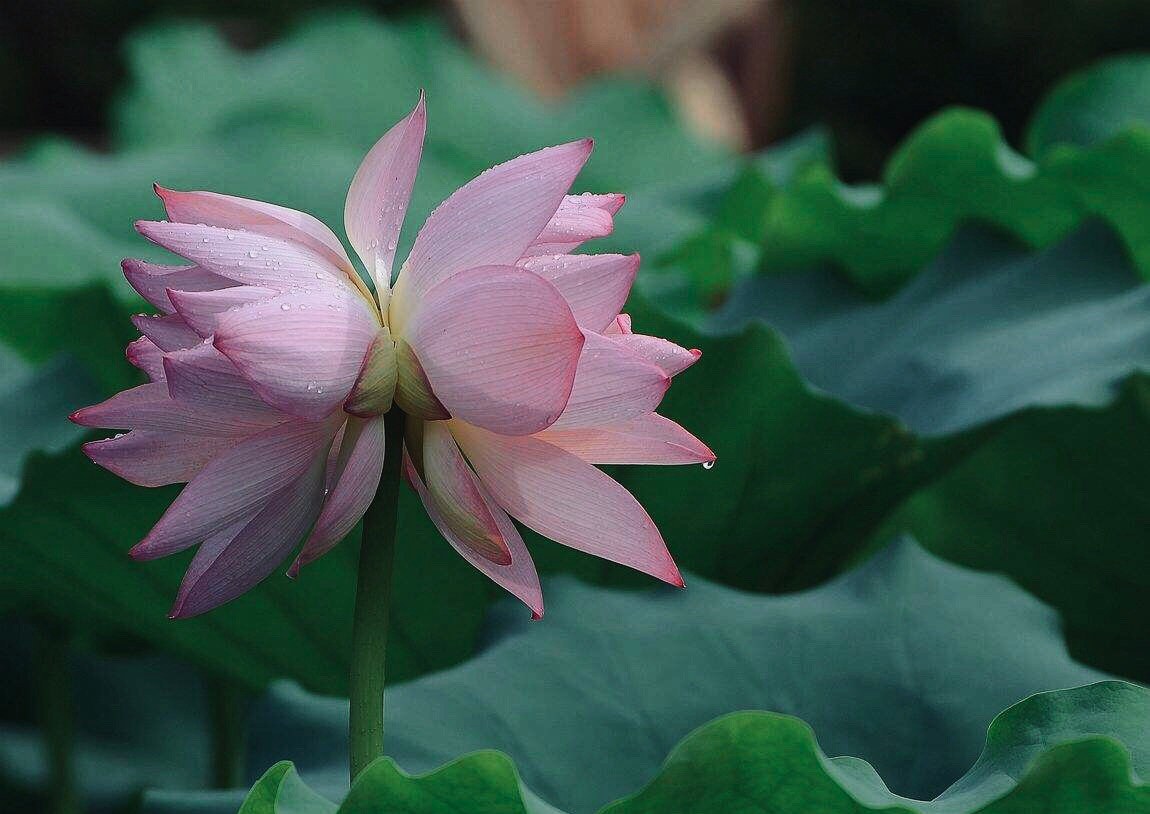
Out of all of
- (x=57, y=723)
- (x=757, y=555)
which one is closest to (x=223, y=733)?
(x=57, y=723)

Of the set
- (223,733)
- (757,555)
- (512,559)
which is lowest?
(223,733)

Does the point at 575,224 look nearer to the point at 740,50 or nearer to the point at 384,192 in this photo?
the point at 384,192

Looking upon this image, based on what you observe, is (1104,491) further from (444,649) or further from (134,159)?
(134,159)

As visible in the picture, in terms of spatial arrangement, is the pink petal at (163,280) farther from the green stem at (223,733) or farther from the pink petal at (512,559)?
the green stem at (223,733)

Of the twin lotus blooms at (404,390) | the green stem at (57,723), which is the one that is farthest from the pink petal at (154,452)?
the green stem at (57,723)

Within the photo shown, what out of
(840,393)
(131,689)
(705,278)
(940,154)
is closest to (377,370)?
(840,393)
